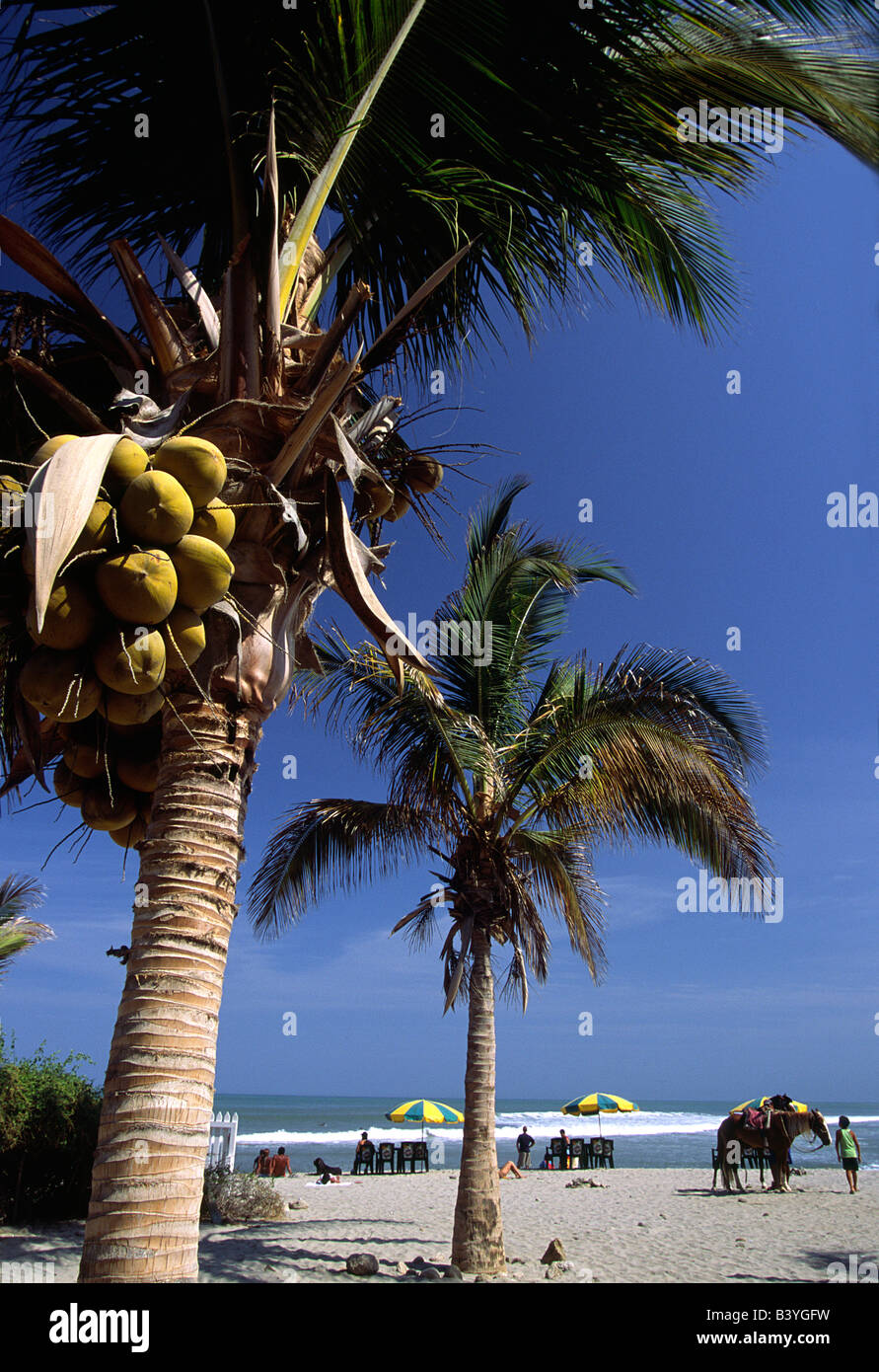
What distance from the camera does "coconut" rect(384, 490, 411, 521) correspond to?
3693 millimetres

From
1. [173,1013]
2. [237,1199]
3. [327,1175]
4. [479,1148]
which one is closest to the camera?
[173,1013]

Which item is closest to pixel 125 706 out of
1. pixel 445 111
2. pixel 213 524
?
pixel 213 524

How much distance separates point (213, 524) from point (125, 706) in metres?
0.52

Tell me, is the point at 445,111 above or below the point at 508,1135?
above

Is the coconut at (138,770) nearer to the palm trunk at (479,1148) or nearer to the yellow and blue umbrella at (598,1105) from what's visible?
the palm trunk at (479,1148)

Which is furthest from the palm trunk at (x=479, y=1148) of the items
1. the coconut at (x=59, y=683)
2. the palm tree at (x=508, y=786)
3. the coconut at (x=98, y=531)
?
the coconut at (x=98, y=531)

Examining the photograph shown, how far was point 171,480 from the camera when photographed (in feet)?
6.84

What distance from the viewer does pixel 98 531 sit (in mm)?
2006

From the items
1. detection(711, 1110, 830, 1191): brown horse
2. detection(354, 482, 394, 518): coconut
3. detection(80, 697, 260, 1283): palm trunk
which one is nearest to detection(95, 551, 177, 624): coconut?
detection(80, 697, 260, 1283): palm trunk

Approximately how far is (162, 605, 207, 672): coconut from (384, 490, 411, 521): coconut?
62.6 inches

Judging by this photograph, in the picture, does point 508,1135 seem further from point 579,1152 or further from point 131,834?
point 131,834

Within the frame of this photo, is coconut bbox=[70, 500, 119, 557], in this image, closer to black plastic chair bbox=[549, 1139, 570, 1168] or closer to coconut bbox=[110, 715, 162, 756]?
coconut bbox=[110, 715, 162, 756]
